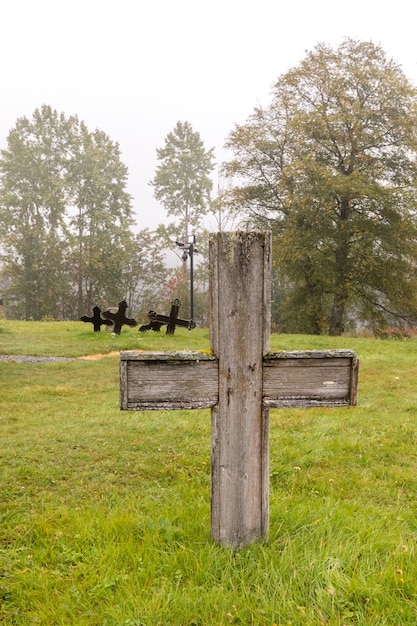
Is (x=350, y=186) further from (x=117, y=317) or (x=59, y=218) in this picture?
(x=59, y=218)

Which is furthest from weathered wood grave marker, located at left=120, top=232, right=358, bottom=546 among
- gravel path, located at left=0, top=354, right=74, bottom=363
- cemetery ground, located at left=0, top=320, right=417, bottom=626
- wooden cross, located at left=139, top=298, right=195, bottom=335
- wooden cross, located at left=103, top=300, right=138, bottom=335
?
wooden cross, located at left=139, top=298, right=195, bottom=335

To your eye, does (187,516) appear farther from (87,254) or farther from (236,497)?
(87,254)

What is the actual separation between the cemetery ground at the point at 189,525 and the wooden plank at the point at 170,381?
3.02ft

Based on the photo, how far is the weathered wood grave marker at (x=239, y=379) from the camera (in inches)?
105

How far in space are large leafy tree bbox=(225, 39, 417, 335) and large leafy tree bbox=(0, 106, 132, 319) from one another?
21225mm

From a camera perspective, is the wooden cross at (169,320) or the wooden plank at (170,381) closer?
the wooden plank at (170,381)

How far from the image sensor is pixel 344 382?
9.14 ft

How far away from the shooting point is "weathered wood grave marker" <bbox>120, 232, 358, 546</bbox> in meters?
2.66

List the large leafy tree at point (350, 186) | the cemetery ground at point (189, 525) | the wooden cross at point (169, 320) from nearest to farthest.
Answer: the cemetery ground at point (189, 525)
the wooden cross at point (169, 320)
the large leafy tree at point (350, 186)

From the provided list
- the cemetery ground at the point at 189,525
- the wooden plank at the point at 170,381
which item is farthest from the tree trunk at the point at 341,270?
the wooden plank at the point at 170,381

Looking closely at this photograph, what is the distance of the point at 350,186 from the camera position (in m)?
20.1

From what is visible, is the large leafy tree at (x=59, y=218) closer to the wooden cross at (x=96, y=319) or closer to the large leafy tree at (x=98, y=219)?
the large leafy tree at (x=98, y=219)

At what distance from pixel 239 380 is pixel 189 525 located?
1.16 metres

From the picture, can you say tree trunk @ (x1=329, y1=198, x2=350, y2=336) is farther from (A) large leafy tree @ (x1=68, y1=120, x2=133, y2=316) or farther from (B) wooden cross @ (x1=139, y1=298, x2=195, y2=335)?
(A) large leafy tree @ (x1=68, y1=120, x2=133, y2=316)
